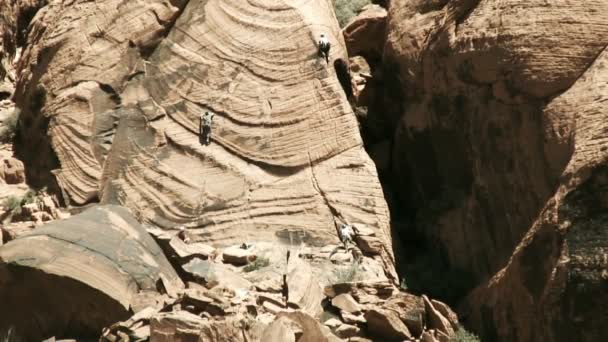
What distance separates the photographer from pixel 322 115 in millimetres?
18484

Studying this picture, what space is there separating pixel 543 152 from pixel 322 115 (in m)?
3.64

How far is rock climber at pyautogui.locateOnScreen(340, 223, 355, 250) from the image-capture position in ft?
57.3

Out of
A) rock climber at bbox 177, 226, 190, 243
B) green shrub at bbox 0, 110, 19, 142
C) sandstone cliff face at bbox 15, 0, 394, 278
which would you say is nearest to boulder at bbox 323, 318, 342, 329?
sandstone cliff face at bbox 15, 0, 394, 278

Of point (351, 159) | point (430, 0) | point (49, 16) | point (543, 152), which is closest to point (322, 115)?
point (351, 159)

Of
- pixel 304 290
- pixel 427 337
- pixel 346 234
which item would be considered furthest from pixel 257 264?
pixel 427 337

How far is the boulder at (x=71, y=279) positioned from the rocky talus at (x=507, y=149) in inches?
153

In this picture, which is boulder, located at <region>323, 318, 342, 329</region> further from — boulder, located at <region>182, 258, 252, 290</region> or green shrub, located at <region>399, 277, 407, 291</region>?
green shrub, located at <region>399, 277, 407, 291</region>

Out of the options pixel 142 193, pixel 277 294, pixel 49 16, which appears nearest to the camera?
pixel 277 294

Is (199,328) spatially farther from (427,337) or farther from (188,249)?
(188,249)

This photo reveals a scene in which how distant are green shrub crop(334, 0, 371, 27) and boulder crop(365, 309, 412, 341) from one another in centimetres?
890

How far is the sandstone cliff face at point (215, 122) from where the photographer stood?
18.0 m

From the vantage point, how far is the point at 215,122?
18.7 meters

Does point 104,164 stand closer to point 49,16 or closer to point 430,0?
point 49,16

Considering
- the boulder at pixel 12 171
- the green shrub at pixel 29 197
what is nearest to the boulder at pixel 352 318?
the green shrub at pixel 29 197
